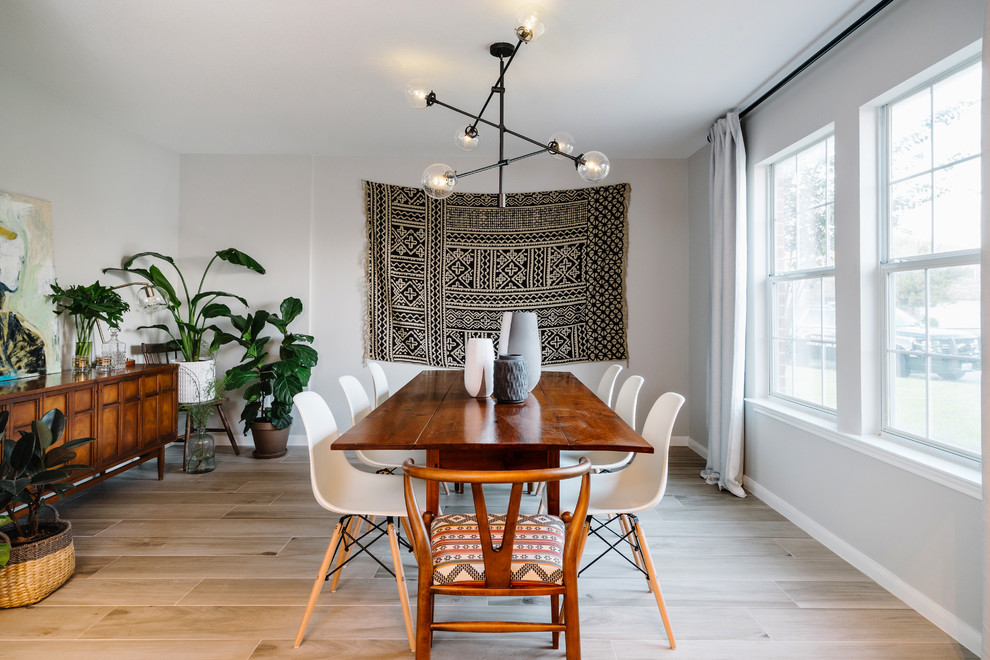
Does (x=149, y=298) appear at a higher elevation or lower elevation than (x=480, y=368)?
higher

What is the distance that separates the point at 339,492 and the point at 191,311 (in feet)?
10.0

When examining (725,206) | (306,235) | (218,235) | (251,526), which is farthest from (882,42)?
(218,235)

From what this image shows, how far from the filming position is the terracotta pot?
4602mm

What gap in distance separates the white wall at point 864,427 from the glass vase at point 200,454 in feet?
12.8

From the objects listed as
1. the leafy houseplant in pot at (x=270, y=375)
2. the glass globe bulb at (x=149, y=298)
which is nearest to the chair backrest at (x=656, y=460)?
the leafy houseplant in pot at (x=270, y=375)

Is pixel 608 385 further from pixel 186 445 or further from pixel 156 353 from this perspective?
pixel 156 353

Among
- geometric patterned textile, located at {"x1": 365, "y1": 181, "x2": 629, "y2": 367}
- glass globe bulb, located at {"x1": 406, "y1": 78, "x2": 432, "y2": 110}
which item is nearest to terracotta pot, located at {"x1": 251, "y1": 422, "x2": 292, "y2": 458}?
geometric patterned textile, located at {"x1": 365, "y1": 181, "x2": 629, "y2": 367}

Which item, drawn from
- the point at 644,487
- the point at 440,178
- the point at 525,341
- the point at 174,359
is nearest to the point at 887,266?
the point at 644,487

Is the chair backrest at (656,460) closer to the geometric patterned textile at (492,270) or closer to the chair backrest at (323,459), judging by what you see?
the chair backrest at (323,459)

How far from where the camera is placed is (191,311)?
453 centimetres

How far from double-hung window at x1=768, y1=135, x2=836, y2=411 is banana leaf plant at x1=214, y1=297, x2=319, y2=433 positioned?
3.52m

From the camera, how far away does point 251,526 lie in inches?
123

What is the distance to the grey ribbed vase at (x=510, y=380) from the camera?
254 centimetres

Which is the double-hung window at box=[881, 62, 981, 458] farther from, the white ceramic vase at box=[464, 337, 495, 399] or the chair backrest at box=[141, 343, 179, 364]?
the chair backrest at box=[141, 343, 179, 364]
